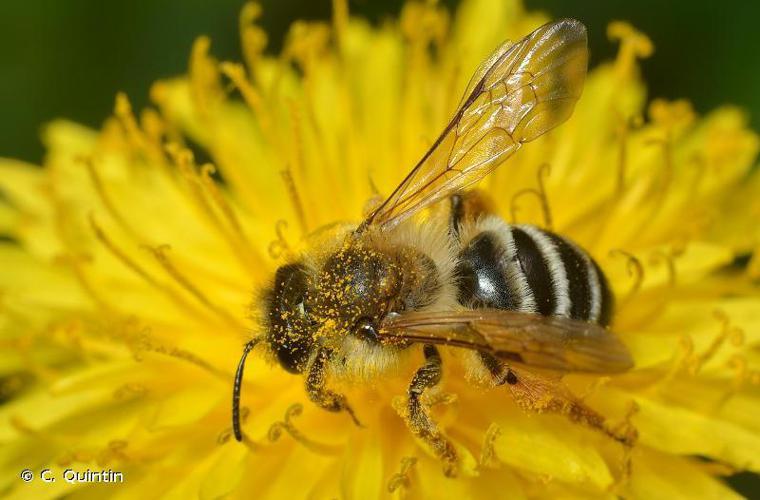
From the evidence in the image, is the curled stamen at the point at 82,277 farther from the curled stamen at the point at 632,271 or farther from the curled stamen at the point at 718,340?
the curled stamen at the point at 718,340

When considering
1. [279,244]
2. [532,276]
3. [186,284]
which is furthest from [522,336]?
[186,284]

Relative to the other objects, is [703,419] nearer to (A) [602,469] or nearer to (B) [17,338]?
(A) [602,469]

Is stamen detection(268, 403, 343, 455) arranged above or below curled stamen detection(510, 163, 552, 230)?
below

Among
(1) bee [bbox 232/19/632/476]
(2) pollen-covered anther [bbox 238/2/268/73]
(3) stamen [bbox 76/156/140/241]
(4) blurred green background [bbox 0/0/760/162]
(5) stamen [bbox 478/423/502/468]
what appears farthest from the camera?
(4) blurred green background [bbox 0/0/760/162]

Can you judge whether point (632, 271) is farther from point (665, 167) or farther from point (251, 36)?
point (251, 36)

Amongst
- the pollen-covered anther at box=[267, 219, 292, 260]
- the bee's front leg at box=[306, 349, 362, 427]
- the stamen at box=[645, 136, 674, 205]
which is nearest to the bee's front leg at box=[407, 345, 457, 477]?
the bee's front leg at box=[306, 349, 362, 427]

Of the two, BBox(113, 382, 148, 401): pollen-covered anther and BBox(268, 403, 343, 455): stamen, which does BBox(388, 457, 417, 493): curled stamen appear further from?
BBox(113, 382, 148, 401): pollen-covered anther

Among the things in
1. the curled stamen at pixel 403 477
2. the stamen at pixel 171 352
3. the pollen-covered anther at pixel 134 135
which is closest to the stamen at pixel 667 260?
the curled stamen at pixel 403 477

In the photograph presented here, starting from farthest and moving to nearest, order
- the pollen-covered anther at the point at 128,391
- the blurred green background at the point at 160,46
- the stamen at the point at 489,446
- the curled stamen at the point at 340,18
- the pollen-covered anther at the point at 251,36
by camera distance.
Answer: the blurred green background at the point at 160,46 → the curled stamen at the point at 340,18 → the pollen-covered anther at the point at 251,36 → the pollen-covered anther at the point at 128,391 → the stamen at the point at 489,446

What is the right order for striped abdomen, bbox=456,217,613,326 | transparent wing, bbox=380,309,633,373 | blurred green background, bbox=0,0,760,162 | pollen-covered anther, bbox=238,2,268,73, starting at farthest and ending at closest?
1. blurred green background, bbox=0,0,760,162
2. pollen-covered anther, bbox=238,2,268,73
3. striped abdomen, bbox=456,217,613,326
4. transparent wing, bbox=380,309,633,373
